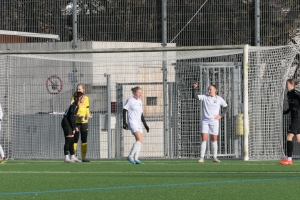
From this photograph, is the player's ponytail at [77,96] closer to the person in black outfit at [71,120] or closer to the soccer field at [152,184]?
the person in black outfit at [71,120]

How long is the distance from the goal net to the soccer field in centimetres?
564

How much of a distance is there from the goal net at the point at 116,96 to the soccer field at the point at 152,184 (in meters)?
5.64

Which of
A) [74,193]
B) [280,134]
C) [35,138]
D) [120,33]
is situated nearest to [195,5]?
[120,33]

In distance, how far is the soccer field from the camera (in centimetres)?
923

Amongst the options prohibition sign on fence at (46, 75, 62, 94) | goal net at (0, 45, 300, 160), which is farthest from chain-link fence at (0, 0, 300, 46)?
prohibition sign on fence at (46, 75, 62, 94)

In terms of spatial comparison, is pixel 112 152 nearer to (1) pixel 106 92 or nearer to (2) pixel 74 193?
(1) pixel 106 92

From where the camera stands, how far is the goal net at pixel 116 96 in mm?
19797

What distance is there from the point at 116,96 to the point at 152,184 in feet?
31.9

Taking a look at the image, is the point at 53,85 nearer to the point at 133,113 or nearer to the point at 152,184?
the point at 133,113

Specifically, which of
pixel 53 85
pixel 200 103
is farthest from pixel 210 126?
pixel 53 85

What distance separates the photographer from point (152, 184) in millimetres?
10742

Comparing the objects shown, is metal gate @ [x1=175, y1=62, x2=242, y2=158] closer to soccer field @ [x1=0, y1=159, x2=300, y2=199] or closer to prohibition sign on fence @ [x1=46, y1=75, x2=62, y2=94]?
prohibition sign on fence @ [x1=46, y1=75, x2=62, y2=94]

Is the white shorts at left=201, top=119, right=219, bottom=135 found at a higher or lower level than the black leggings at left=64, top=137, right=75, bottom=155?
higher

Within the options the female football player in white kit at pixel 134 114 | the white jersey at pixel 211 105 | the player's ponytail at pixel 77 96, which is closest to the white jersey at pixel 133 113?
the female football player in white kit at pixel 134 114
